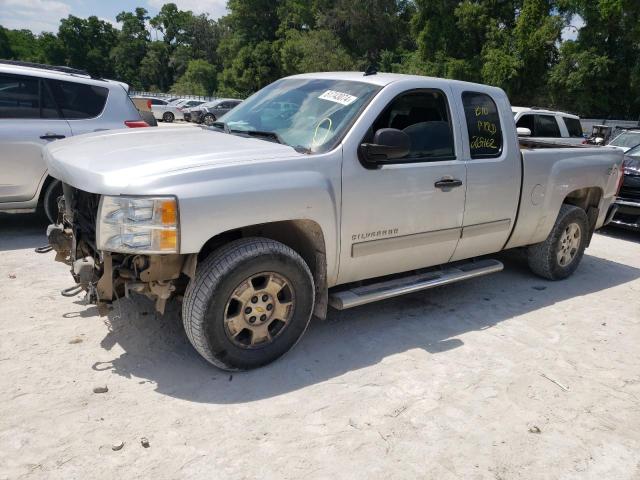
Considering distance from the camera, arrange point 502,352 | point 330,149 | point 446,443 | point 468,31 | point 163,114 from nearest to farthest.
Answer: point 446,443 → point 330,149 → point 502,352 → point 468,31 → point 163,114

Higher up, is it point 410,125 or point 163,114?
A: point 410,125

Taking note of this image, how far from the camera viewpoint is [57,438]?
273 centimetres

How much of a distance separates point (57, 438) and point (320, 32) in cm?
4665

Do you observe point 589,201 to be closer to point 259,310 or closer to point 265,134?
point 265,134

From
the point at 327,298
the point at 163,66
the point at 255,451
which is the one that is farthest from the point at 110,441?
the point at 163,66

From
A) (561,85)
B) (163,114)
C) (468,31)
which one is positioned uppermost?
(468,31)

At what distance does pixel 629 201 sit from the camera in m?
8.03

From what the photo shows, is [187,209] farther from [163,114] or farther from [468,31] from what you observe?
[163,114]

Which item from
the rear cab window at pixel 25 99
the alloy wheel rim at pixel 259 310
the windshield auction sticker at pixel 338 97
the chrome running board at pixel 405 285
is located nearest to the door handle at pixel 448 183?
the chrome running board at pixel 405 285

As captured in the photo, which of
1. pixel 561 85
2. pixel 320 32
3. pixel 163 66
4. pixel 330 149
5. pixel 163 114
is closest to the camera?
pixel 330 149

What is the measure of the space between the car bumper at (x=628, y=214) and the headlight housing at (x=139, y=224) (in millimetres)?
7213

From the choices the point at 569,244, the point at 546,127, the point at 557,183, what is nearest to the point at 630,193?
the point at 569,244

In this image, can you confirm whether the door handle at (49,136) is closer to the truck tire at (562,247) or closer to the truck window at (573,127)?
the truck tire at (562,247)

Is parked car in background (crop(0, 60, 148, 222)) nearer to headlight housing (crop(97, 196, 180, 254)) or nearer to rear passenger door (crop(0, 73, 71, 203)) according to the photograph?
rear passenger door (crop(0, 73, 71, 203))
